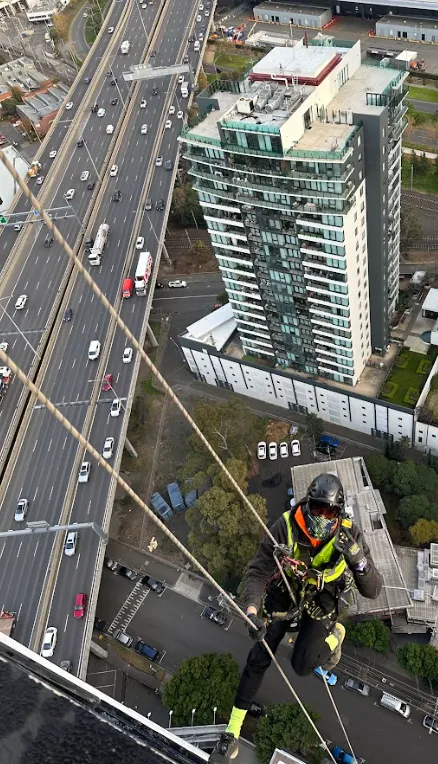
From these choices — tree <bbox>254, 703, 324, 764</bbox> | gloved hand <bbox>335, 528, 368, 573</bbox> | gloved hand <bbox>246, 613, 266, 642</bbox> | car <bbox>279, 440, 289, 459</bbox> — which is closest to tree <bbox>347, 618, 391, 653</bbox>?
tree <bbox>254, 703, 324, 764</bbox>

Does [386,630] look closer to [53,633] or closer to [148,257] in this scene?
[53,633]

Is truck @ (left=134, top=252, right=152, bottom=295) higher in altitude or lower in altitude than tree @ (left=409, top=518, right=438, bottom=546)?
higher

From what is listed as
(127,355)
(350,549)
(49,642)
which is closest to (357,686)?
(49,642)

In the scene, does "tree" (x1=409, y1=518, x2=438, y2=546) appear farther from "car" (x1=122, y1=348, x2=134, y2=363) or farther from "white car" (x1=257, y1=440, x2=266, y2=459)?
"car" (x1=122, y1=348, x2=134, y2=363)

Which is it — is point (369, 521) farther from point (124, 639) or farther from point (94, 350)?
point (94, 350)

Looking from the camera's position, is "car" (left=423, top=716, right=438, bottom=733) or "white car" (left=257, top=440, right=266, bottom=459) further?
"white car" (left=257, top=440, right=266, bottom=459)

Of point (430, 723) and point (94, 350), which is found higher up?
point (94, 350)
